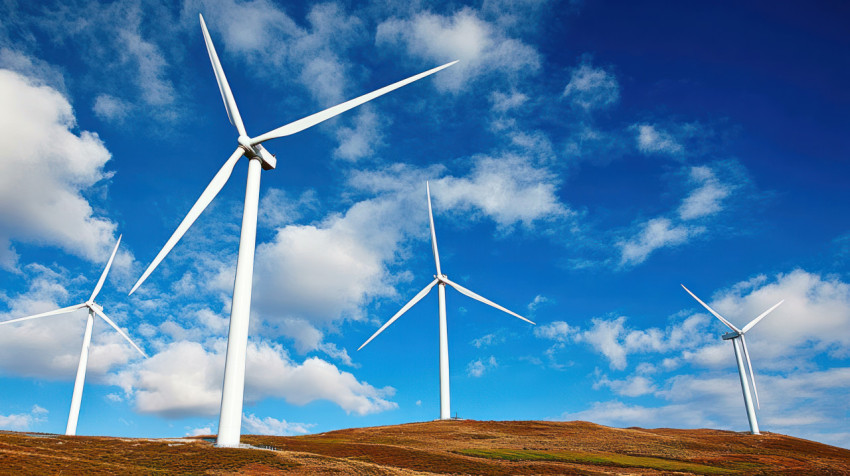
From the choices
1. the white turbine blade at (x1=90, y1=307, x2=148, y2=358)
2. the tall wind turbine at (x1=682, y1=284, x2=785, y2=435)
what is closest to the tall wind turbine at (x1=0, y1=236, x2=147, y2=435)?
the white turbine blade at (x1=90, y1=307, x2=148, y2=358)

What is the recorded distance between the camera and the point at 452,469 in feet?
177

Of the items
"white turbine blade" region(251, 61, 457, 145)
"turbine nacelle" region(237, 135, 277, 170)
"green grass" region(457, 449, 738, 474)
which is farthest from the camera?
"green grass" region(457, 449, 738, 474)

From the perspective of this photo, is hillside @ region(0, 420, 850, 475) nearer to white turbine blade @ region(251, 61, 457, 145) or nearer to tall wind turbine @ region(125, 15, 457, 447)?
tall wind turbine @ region(125, 15, 457, 447)

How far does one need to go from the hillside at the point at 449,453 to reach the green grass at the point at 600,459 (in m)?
0.13

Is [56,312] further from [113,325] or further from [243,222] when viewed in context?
[243,222]

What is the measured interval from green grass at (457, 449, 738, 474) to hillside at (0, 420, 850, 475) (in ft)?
0.42

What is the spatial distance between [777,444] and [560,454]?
59066 mm

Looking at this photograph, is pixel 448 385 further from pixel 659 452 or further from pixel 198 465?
pixel 198 465

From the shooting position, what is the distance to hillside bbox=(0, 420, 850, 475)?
4106 centimetres

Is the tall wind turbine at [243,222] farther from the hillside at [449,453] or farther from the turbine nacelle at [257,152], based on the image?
the hillside at [449,453]

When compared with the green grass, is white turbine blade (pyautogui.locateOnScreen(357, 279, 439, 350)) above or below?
above

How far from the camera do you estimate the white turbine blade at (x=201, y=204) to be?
46284mm

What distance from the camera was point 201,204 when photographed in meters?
52.6

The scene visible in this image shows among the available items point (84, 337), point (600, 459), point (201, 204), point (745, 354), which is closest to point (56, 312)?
point (84, 337)
